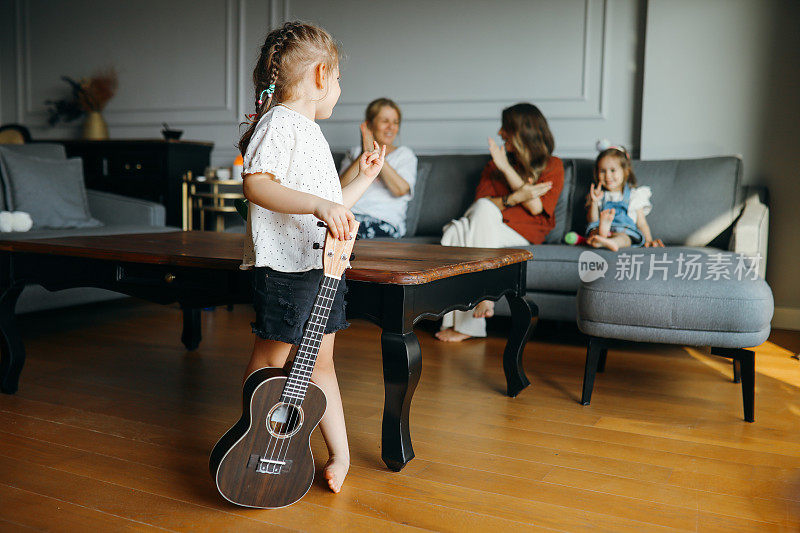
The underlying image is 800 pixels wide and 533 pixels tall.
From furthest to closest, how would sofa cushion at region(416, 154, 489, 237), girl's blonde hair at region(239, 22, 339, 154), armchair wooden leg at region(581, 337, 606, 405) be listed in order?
sofa cushion at region(416, 154, 489, 237) < armchair wooden leg at region(581, 337, 606, 405) < girl's blonde hair at region(239, 22, 339, 154)

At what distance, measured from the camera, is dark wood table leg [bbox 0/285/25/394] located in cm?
200

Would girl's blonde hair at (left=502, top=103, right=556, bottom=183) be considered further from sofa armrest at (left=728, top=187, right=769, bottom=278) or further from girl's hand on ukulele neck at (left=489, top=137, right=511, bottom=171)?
sofa armrest at (left=728, top=187, right=769, bottom=278)

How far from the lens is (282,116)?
4.23 ft

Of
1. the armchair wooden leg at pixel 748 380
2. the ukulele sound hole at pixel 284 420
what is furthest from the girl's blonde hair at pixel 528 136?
the ukulele sound hole at pixel 284 420

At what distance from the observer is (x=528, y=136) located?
3055 mm

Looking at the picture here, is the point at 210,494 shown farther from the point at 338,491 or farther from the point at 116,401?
the point at 116,401

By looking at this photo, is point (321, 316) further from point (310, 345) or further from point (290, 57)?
point (290, 57)

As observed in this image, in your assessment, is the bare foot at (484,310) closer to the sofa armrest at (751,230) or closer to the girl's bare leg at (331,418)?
the sofa armrest at (751,230)

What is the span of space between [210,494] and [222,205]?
9.49 ft

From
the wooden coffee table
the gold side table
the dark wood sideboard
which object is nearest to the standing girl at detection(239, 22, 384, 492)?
the wooden coffee table

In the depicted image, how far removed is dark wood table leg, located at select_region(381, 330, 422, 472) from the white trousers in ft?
4.65

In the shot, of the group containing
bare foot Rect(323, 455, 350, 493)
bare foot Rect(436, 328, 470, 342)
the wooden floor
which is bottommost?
bare foot Rect(436, 328, 470, 342)

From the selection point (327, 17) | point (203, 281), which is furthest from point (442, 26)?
point (203, 281)

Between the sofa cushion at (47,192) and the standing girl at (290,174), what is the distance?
2.33 m
